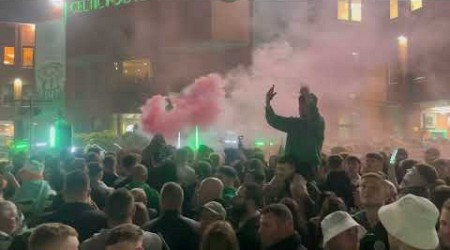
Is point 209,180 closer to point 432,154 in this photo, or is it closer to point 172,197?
point 172,197

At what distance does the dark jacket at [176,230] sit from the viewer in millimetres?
5320

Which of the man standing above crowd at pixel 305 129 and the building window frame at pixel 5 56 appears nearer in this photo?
the man standing above crowd at pixel 305 129

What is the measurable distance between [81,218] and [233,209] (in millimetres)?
1352

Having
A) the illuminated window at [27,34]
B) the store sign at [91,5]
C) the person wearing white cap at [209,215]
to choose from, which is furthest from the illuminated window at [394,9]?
the illuminated window at [27,34]

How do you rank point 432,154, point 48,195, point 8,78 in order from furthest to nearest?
point 8,78 → point 432,154 → point 48,195

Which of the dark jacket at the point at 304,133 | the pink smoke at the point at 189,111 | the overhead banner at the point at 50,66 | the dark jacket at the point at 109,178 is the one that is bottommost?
the dark jacket at the point at 109,178

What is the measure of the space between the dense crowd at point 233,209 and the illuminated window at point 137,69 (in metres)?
24.7

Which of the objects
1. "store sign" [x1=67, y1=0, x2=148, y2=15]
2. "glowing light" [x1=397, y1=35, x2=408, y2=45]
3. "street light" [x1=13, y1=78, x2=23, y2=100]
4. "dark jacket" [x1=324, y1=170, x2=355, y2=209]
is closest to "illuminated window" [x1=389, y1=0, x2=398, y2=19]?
"glowing light" [x1=397, y1=35, x2=408, y2=45]

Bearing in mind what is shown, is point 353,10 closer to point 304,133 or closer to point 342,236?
point 304,133

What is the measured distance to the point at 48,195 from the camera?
720cm

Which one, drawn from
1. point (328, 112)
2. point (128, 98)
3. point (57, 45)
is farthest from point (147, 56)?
point (328, 112)

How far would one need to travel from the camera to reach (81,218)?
5.42m

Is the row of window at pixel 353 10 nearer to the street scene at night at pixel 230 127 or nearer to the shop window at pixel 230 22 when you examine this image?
the street scene at night at pixel 230 127

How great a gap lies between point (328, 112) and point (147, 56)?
1117 cm
